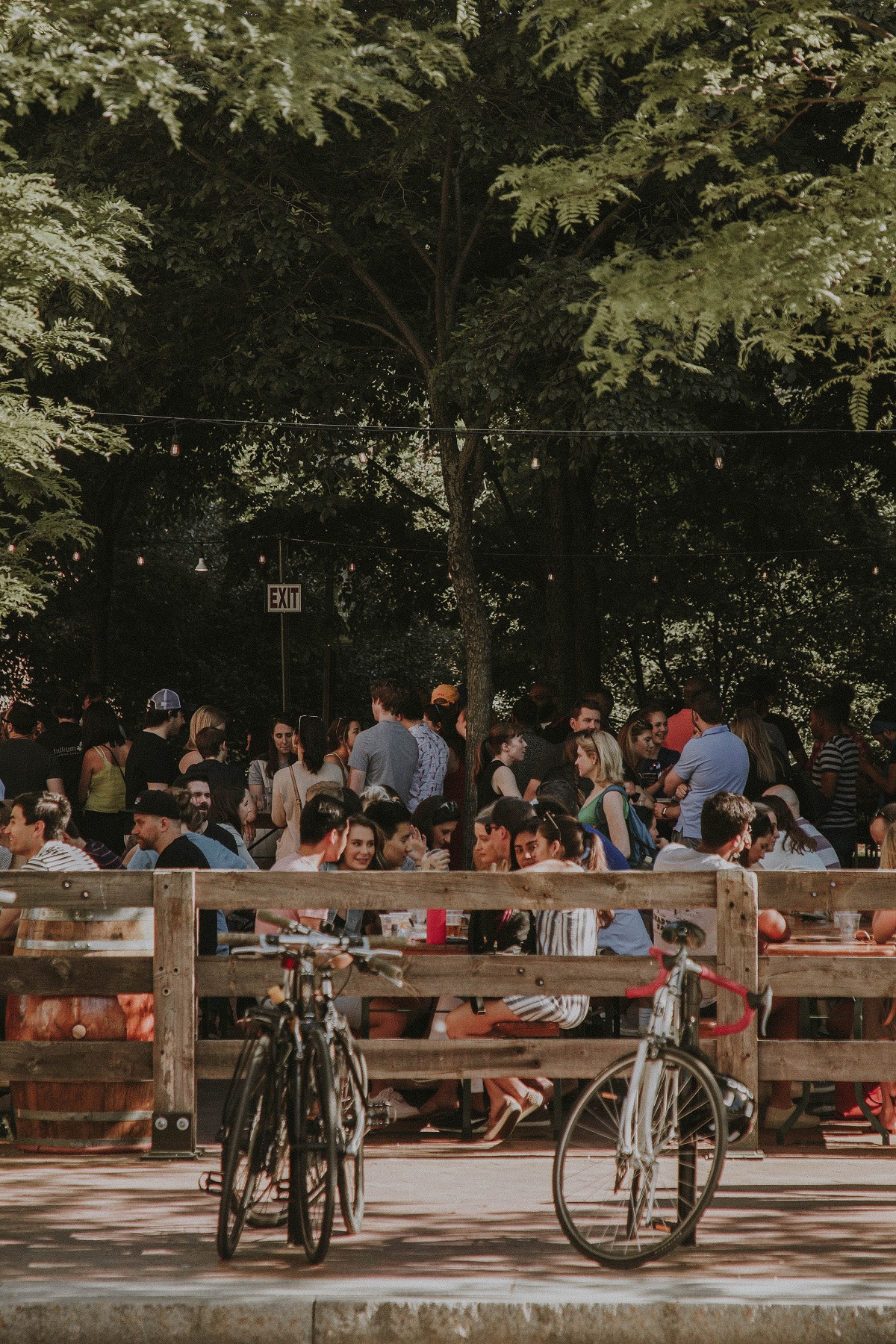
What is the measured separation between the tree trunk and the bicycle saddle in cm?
1138

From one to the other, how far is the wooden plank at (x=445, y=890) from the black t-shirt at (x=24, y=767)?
209 inches

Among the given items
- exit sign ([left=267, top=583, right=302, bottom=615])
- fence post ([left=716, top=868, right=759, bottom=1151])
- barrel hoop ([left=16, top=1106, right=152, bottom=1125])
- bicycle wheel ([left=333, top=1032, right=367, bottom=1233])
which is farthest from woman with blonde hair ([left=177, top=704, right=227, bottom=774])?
exit sign ([left=267, top=583, right=302, bottom=615])

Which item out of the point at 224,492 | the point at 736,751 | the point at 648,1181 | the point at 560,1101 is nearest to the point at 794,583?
the point at 224,492

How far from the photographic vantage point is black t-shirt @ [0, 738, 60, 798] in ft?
38.1

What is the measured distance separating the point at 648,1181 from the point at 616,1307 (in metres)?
0.47

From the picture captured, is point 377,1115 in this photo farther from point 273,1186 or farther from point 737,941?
point 737,941

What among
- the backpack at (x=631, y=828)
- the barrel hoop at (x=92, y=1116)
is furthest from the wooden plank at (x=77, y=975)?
the backpack at (x=631, y=828)

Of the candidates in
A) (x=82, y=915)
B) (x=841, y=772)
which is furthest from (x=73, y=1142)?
(x=841, y=772)

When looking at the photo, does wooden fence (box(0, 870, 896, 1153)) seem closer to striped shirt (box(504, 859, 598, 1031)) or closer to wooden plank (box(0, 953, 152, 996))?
wooden plank (box(0, 953, 152, 996))

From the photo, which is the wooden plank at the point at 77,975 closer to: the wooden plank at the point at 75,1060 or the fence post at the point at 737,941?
the wooden plank at the point at 75,1060

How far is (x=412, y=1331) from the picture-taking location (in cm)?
465

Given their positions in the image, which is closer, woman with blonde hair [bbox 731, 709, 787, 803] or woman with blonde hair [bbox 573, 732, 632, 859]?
woman with blonde hair [bbox 573, 732, 632, 859]

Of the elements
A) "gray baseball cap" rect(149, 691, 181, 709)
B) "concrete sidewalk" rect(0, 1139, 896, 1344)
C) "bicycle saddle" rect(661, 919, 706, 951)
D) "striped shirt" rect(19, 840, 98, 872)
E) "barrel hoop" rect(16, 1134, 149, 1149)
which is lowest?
"concrete sidewalk" rect(0, 1139, 896, 1344)

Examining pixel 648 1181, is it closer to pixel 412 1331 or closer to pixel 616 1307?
pixel 616 1307
